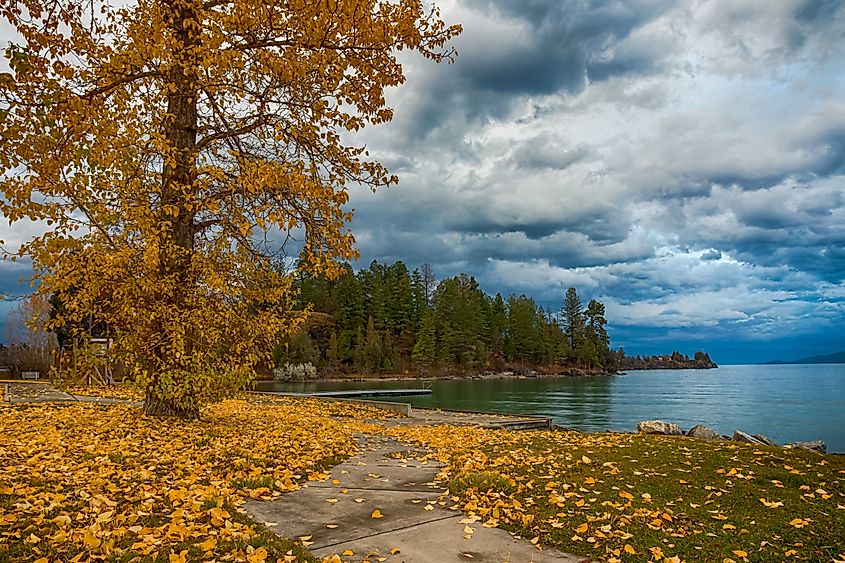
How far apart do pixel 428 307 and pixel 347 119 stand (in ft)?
320

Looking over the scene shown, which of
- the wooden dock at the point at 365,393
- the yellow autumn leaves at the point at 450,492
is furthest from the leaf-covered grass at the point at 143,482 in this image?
the wooden dock at the point at 365,393

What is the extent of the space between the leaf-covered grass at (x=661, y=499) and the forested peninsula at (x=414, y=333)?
7508 cm

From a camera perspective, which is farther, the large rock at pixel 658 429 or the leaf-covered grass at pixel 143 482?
the large rock at pixel 658 429

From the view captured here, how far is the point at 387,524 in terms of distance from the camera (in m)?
5.15

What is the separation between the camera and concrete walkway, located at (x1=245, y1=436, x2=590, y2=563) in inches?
175

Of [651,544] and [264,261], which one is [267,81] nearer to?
[264,261]

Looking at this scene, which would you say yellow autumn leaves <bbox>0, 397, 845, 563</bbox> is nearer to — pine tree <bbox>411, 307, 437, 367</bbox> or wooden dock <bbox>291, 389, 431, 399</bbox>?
wooden dock <bbox>291, 389, 431, 399</bbox>

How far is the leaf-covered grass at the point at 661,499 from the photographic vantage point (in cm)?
475

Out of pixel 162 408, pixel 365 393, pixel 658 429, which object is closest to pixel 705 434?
pixel 658 429

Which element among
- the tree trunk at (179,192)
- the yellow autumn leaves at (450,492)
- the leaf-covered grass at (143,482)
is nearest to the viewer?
the leaf-covered grass at (143,482)

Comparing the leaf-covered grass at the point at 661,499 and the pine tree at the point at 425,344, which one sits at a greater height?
the pine tree at the point at 425,344

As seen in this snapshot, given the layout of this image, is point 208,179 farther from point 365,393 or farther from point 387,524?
point 365,393

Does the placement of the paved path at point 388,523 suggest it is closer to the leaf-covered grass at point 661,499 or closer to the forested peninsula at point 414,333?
the leaf-covered grass at point 661,499

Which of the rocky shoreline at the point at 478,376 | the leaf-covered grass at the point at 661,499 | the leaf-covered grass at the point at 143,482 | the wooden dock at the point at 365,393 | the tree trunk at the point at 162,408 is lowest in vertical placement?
the rocky shoreline at the point at 478,376
